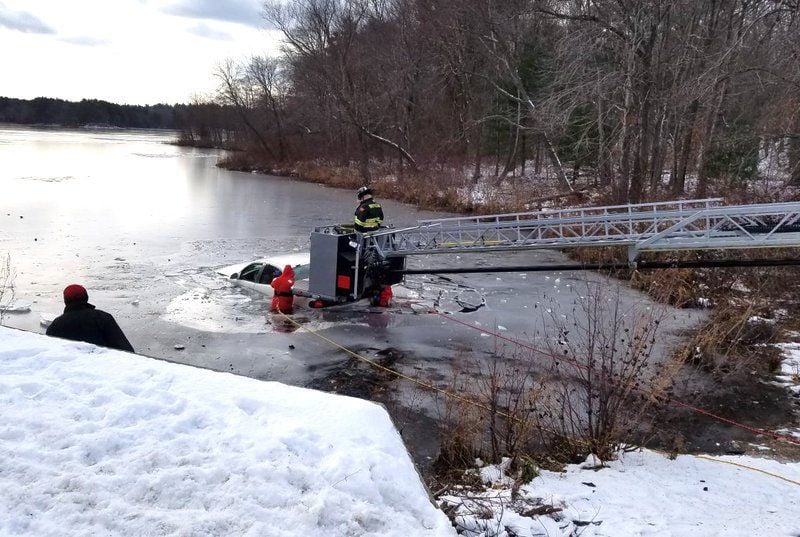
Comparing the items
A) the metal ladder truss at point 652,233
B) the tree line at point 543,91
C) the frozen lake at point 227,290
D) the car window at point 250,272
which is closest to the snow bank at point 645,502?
the frozen lake at point 227,290

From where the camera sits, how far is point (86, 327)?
6.22 metres

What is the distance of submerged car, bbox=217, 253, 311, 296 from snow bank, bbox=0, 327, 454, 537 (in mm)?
7945

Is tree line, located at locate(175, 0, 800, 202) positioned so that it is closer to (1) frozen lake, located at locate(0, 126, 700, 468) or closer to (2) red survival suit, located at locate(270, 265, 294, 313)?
(1) frozen lake, located at locate(0, 126, 700, 468)

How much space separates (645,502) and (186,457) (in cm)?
360

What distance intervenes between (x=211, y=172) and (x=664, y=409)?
46.3 meters

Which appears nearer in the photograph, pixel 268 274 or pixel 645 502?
pixel 645 502

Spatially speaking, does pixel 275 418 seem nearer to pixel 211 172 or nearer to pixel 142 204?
pixel 142 204

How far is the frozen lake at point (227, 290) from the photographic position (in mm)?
9914

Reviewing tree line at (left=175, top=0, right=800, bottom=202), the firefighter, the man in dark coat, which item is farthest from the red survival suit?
tree line at (left=175, top=0, right=800, bottom=202)

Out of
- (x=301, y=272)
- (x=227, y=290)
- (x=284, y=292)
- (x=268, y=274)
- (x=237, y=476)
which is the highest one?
(x=237, y=476)

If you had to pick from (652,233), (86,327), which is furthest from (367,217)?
(86,327)

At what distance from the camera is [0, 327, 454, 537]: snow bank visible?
10.4 feet

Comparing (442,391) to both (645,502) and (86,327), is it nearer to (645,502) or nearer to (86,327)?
(645,502)

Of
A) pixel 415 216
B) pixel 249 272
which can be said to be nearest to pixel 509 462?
pixel 249 272
